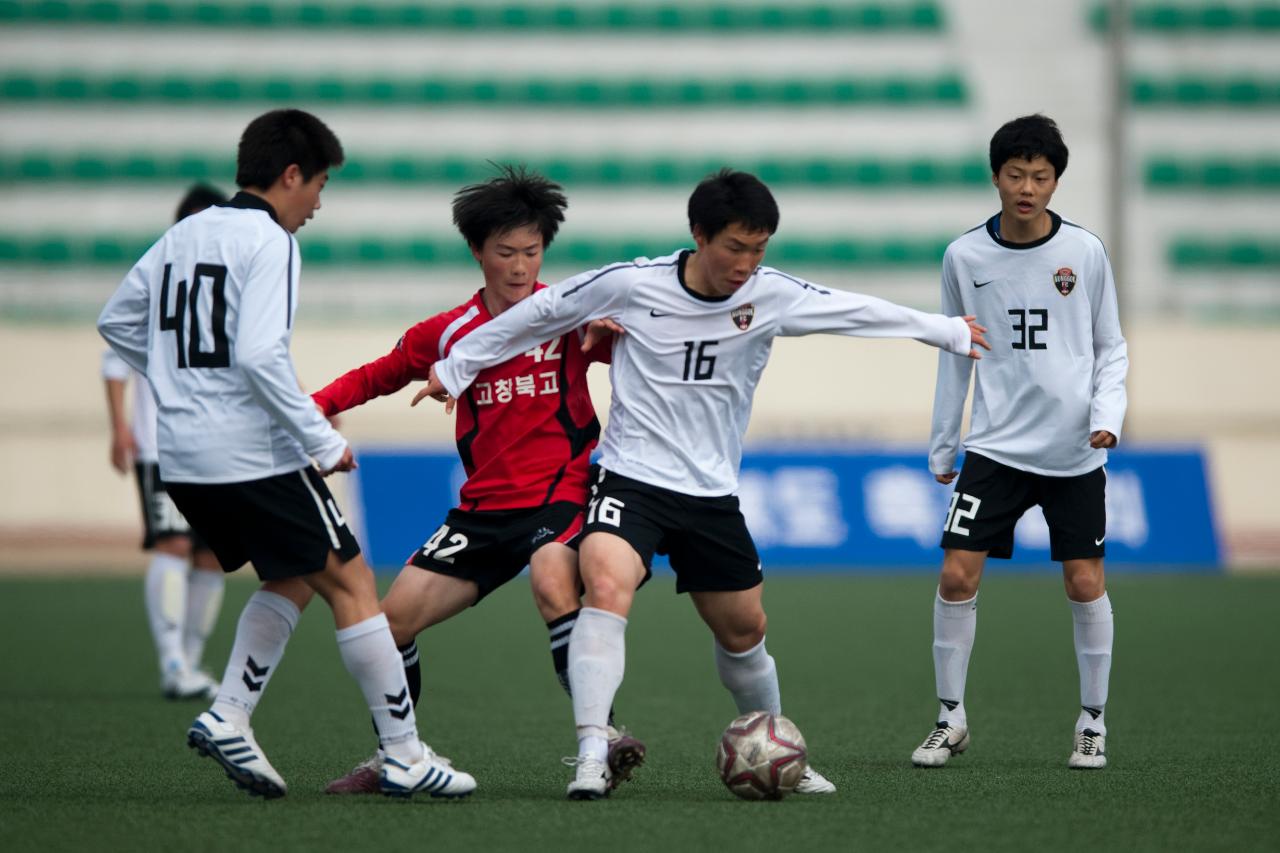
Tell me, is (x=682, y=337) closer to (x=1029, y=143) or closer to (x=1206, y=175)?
(x=1029, y=143)

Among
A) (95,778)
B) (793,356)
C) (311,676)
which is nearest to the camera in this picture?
(95,778)

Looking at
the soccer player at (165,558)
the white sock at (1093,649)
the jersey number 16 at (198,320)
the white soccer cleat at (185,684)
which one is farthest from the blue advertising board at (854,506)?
the jersey number 16 at (198,320)

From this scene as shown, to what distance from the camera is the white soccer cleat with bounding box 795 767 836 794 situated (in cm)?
491

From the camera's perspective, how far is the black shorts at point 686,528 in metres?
4.91

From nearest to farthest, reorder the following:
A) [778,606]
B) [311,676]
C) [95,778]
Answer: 1. [95,778]
2. [311,676]
3. [778,606]

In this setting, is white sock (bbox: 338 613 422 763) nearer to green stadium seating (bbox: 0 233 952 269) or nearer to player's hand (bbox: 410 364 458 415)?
player's hand (bbox: 410 364 458 415)

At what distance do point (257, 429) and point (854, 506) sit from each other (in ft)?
33.9

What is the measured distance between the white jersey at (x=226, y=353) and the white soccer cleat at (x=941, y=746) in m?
2.21

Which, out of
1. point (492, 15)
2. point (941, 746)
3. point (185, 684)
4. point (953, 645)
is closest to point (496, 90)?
point (492, 15)

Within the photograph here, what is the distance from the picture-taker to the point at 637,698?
744cm

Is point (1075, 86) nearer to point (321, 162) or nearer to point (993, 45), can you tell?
point (993, 45)

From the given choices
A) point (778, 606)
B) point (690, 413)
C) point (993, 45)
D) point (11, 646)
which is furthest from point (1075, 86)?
point (690, 413)

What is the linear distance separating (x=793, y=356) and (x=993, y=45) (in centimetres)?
Result: 566

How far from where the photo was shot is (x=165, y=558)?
25.9 feet
